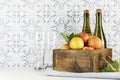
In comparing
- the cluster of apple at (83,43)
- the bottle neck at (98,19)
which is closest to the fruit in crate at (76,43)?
the cluster of apple at (83,43)

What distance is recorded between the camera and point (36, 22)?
157cm

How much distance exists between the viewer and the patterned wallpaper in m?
1.56

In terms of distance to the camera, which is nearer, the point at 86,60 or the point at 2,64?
the point at 86,60

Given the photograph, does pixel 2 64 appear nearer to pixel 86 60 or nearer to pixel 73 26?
pixel 73 26

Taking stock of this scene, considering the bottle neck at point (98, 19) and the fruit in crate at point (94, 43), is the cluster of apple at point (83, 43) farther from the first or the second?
the bottle neck at point (98, 19)

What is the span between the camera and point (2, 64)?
156 centimetres

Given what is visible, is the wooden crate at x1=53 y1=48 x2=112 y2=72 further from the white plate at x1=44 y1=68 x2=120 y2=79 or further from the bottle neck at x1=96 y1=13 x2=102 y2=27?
the bottle neck at x1=96 y1=13 x2=102 y2=27

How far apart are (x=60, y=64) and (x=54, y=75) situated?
0.22 ft

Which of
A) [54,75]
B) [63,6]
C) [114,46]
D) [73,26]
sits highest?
[63,6]

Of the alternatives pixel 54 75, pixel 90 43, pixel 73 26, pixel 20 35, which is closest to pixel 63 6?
pixel 73 26

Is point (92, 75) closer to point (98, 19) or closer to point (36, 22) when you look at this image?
point (98, 19)

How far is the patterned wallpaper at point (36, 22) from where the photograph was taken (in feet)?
5.13

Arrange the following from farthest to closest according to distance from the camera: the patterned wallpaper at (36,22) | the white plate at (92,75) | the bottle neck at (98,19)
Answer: the patterned wallpaper at (36,22) → the bottle neck at (98,19) → the white plate at (92,75)

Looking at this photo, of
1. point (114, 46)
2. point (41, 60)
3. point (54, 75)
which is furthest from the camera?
point (114, 46)
